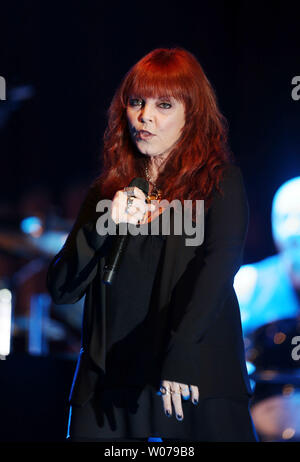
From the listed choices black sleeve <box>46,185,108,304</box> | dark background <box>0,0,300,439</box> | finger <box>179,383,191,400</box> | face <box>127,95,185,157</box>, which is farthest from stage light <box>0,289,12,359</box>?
finger <box>179,383,191,400</box>

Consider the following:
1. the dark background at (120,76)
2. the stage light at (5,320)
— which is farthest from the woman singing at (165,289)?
the stage light at (5,320)

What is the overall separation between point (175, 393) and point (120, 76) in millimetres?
3150

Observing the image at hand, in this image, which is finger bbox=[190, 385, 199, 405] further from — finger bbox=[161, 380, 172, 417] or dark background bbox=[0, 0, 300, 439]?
dark background bbox=[0, 0, 300, 439]

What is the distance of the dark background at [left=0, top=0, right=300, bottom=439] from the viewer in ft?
11.1

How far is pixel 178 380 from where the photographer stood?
41.0 inches

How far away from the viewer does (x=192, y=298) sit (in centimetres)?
110

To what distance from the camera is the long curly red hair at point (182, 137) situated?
4.05ft

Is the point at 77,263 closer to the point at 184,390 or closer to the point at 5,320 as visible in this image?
the point at 184,390

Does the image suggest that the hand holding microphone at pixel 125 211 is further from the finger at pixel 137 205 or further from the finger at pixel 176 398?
the finger at pixel 176 398

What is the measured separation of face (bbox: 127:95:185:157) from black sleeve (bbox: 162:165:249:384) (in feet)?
0.50

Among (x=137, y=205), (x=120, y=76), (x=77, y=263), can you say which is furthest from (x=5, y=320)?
(x=137, y=205)
